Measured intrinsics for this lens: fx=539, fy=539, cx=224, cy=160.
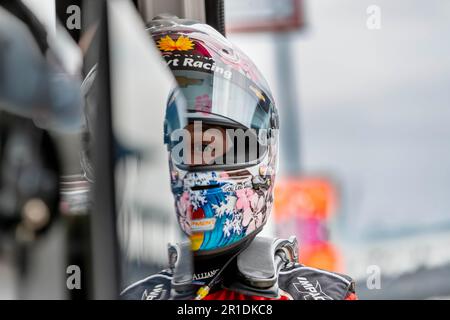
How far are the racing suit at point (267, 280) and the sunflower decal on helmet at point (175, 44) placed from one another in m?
0.71

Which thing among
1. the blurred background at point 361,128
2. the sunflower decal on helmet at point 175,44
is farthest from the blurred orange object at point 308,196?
the sunflower decal on helmet at point 175,44

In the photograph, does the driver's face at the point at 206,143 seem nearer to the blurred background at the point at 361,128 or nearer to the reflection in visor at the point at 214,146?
the reflection in visor at the point at 214,146

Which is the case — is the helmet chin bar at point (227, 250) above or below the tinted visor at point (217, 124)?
below

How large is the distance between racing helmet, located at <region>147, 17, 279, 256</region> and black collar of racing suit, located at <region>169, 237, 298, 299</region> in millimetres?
57

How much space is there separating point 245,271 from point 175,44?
32.5 inches

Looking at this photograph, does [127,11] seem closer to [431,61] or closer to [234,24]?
[234,24]

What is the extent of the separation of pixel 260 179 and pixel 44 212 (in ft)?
A: 2.32

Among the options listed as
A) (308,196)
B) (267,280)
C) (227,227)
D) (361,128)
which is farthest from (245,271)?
(361,128)

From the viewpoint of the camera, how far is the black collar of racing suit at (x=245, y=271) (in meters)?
1.86

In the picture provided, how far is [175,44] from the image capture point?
185 centimetres

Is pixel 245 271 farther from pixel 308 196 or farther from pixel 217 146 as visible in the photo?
pixel 217 146
